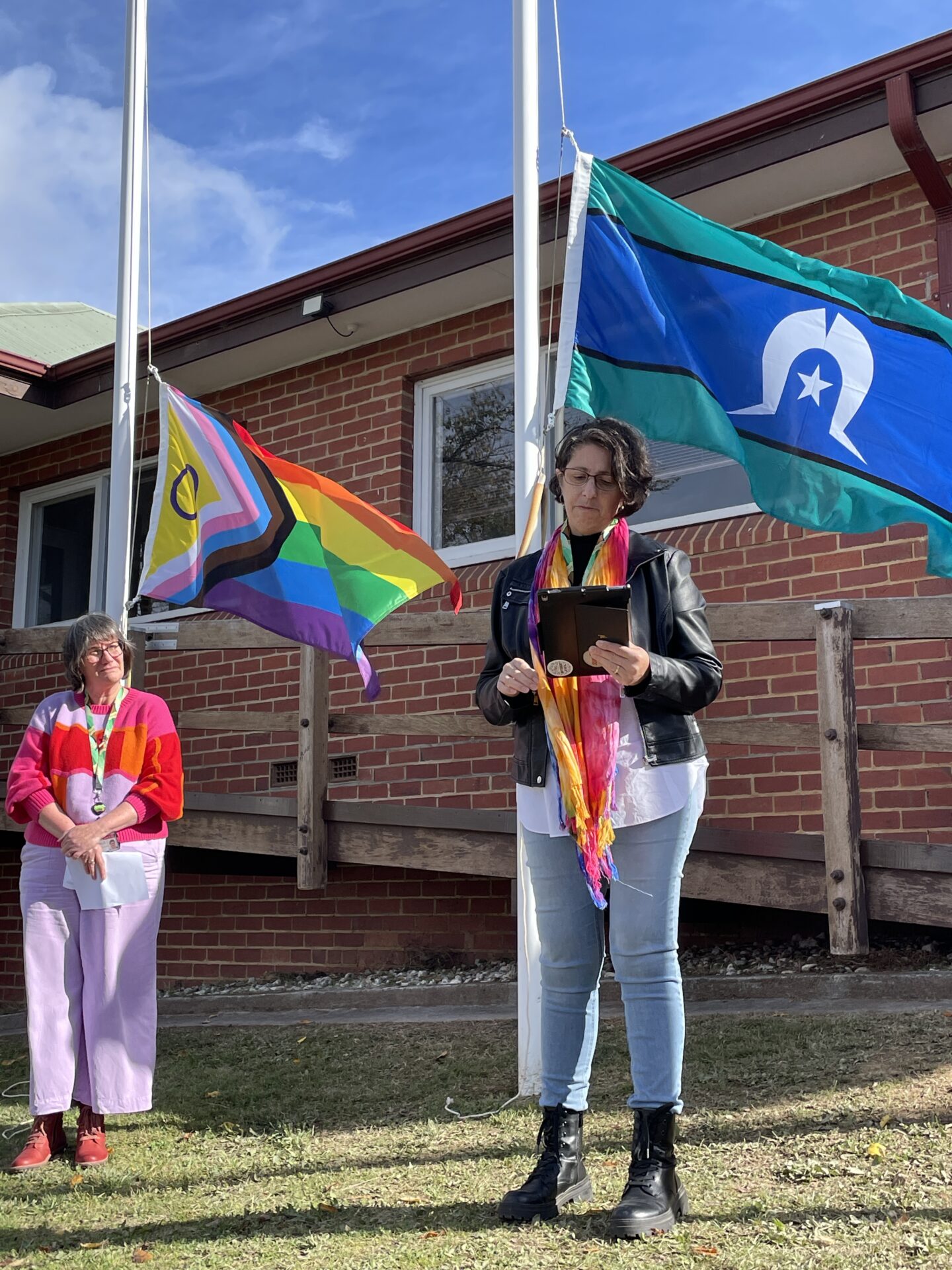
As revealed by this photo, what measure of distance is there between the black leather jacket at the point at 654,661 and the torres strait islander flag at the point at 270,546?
6.88ft

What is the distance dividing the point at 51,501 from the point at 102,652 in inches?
265

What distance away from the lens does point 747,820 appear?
261 inches

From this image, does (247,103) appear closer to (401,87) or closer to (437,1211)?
(401,87)

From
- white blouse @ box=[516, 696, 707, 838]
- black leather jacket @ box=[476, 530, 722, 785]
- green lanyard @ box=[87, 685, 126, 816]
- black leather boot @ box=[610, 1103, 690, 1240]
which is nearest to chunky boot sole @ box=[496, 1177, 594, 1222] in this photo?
black leather boot @ box=[610, 1103, 690, 1240]

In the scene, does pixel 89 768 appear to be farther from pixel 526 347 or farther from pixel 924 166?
pixel 924 166

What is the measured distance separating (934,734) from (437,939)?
399 centimetres

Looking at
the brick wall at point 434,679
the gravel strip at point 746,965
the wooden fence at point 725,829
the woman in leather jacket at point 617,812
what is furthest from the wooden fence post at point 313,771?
the woman in leather jacket at point 617,812

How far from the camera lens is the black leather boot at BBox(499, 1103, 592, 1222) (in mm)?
3156

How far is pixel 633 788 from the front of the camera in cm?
318

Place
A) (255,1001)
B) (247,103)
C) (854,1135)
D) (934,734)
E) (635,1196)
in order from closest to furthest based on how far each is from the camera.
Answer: (635,1196) < (854,1135) < (934,734) < (255,1001) < (247,103)

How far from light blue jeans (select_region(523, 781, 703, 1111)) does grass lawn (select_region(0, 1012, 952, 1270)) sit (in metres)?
0.36

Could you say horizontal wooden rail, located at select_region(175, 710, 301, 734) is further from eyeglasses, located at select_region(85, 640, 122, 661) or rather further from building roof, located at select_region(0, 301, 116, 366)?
building roof, located at select_region(0, 301, 116, 366)

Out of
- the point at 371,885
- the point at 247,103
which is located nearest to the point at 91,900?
the point at 371,885

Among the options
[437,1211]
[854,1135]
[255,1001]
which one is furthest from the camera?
[255,1001]
